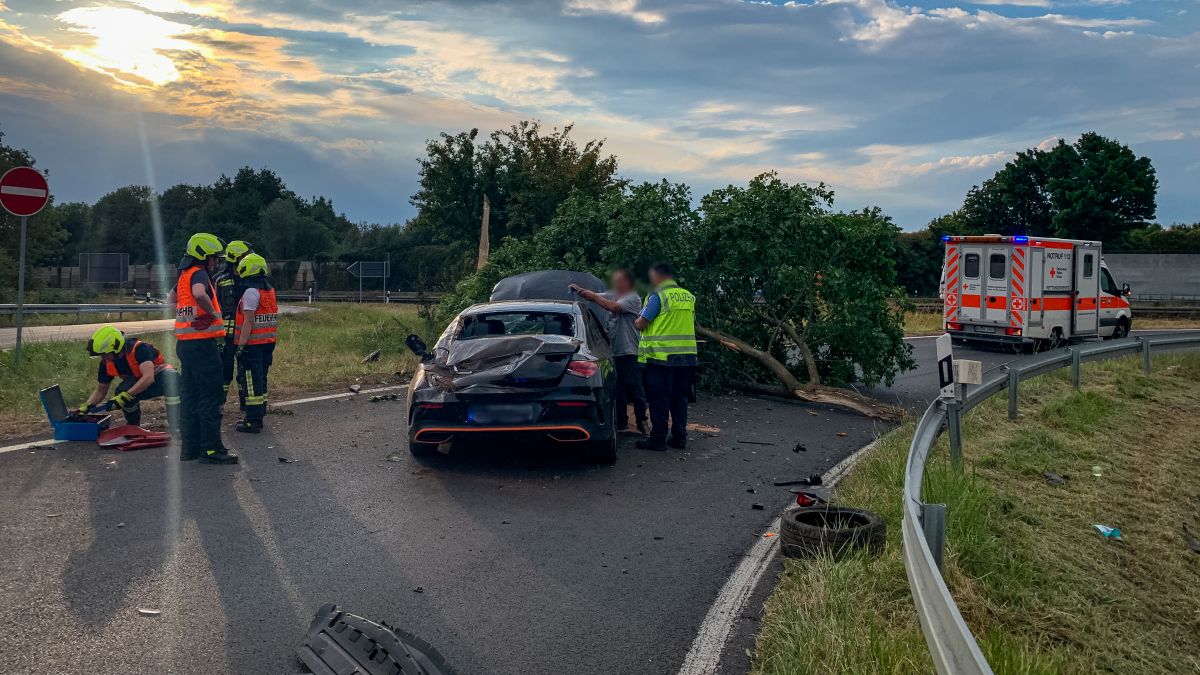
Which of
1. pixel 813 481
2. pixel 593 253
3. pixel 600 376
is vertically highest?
pixel 593 253

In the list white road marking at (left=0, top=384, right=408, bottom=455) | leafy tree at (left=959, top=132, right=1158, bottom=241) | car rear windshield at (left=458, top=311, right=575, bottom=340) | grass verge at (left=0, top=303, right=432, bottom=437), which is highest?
leafy tree at (left=959, top=132, right=1158, bottom=241)

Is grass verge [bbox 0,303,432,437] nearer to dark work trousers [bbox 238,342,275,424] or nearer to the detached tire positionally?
dark work trousers [bbox 238,342,275,424]

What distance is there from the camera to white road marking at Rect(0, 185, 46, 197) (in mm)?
13000

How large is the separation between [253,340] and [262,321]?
10.3 inches

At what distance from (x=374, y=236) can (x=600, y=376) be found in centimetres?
6255

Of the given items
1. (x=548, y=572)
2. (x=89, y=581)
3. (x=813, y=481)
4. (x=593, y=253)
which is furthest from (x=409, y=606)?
(x=593, y=253)

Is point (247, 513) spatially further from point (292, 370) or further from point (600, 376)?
point (292, 370)

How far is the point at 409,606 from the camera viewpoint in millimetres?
5145

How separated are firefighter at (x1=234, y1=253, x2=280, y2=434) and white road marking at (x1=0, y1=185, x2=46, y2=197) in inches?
197

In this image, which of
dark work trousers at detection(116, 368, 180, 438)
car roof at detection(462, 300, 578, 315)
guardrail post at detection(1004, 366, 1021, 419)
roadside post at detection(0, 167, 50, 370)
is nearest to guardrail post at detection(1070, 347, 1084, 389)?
guardrail post at detection(1004, 366, 1021, 419)

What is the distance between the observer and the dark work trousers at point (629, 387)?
10375mm

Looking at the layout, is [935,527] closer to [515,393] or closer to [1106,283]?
[515,393]

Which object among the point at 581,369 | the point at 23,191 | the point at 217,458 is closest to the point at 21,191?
the point at 23,191

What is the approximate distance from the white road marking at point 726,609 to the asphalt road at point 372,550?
7 cm
